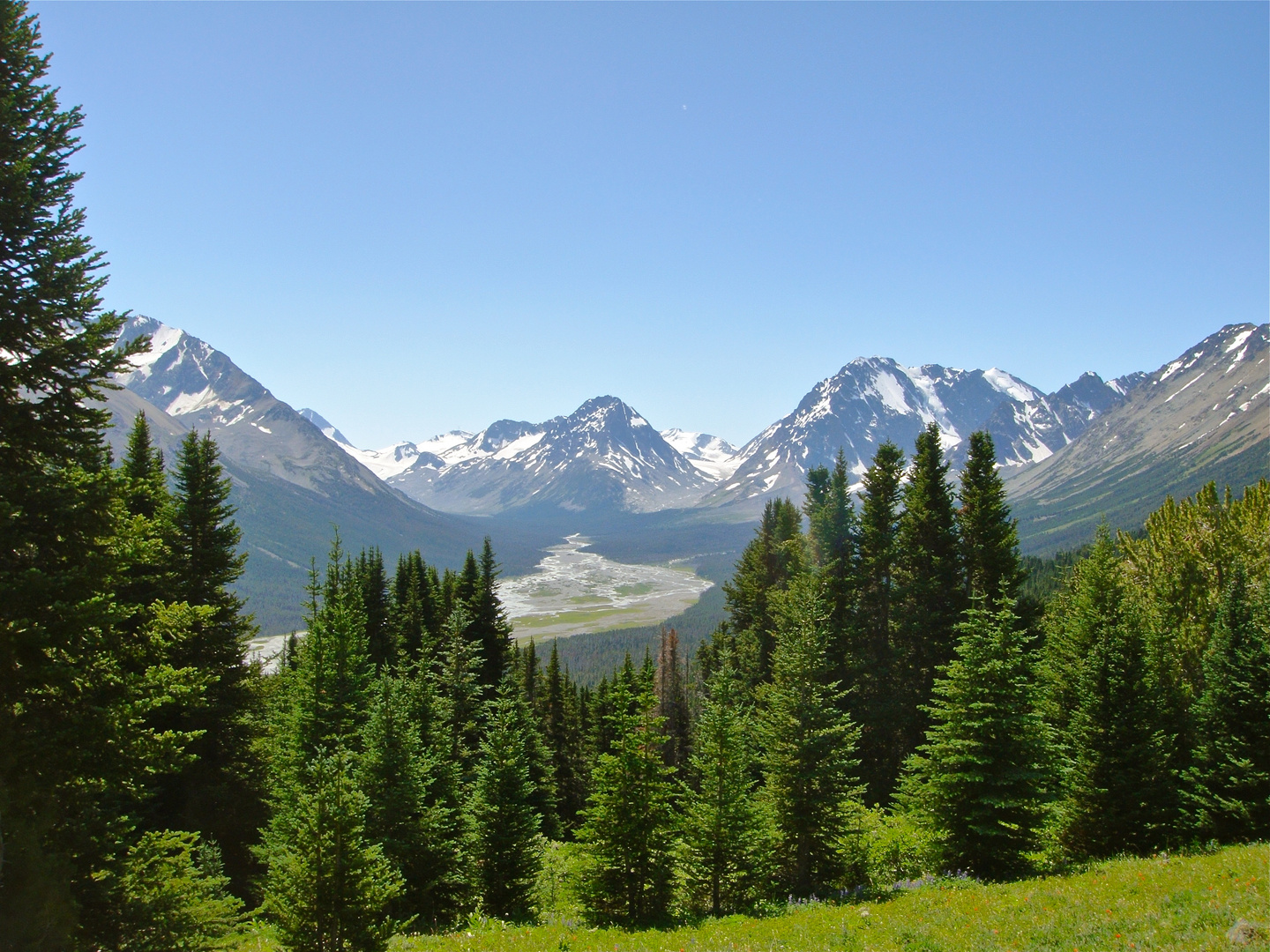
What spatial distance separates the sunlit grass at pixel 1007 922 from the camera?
1327cm

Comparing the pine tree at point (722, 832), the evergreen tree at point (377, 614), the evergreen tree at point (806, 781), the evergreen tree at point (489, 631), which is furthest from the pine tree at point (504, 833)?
the evergreen tree at point (377, 614)

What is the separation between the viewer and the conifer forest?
1199 centimetres

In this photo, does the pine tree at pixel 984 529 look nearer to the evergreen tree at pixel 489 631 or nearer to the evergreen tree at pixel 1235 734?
the evergreen tree at pixel 1235 734

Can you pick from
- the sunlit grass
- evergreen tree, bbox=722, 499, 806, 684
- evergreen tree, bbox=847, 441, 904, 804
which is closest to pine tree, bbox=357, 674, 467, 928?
the sunlit grass

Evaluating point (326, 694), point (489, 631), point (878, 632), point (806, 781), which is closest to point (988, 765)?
point (806, 781)

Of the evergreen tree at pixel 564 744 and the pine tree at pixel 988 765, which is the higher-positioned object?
the pine tree at pixel 988 765

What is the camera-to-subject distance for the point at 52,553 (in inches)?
472

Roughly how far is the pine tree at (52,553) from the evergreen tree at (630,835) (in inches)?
545

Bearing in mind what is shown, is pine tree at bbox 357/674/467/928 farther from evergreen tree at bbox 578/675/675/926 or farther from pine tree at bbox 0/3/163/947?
pine tree at bbox 0/3/163/947

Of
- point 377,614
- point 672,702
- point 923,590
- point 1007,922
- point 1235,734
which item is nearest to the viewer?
point 1007,922

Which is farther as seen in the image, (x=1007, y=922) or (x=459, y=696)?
(x=459, y=696)

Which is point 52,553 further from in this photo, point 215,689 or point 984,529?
point 984,529

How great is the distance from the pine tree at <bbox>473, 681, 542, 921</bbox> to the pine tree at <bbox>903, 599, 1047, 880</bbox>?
14111 mm

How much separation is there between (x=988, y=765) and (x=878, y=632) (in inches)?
610
